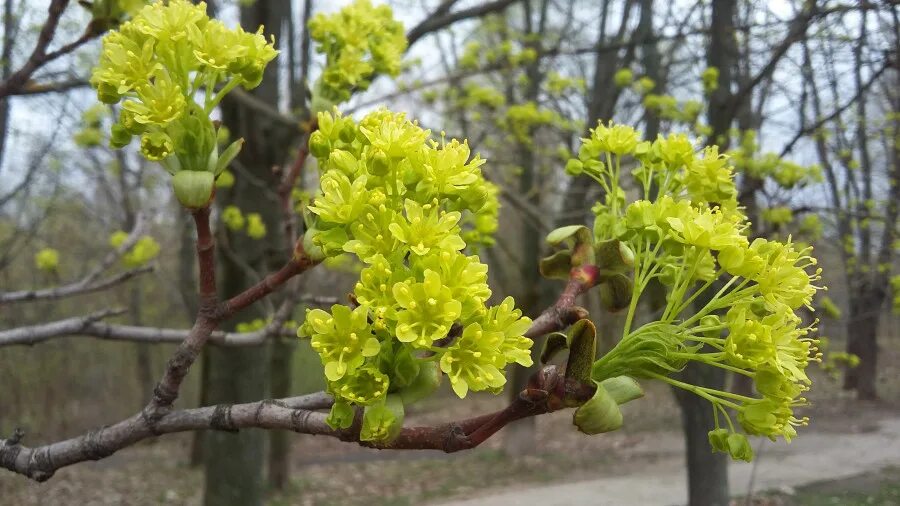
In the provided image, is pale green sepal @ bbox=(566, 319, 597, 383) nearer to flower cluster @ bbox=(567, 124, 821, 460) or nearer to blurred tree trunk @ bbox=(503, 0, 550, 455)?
flower cluster @ bbox=(567, 124, 821, 460)

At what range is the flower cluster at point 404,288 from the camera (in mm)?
861

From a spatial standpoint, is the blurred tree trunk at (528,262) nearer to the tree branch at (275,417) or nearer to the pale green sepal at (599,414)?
the tree branch at (275,417)

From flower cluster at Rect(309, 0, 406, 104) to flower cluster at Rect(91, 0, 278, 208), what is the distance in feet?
2.61

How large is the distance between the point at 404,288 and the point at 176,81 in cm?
56

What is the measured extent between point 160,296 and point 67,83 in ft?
44.4

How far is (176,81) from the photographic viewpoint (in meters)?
1.11

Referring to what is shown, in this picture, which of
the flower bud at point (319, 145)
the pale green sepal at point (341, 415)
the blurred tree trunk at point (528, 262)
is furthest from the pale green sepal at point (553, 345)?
the blurred tree trunk at point (528, 262)

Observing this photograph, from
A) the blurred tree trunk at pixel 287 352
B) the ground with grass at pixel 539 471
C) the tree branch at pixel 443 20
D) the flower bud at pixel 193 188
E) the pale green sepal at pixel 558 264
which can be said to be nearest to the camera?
the flower bud at pixel 193 188

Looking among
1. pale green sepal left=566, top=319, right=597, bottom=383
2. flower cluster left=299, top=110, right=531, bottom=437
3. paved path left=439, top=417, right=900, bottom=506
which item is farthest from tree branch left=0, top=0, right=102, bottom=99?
paved path left=439, top=417, right=900, bottom=506

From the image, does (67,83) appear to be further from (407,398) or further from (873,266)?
(873,266)

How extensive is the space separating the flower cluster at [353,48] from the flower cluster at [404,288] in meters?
1.00

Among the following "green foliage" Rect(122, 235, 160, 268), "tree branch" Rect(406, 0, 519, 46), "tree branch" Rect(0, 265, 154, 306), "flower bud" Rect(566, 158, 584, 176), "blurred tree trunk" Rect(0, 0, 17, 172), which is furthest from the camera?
"blurred tree trunk" Rect(0, 0, 17, 172)

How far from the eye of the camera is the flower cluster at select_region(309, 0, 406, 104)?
6.40ft

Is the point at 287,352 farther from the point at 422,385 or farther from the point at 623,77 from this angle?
the point at 422,385
